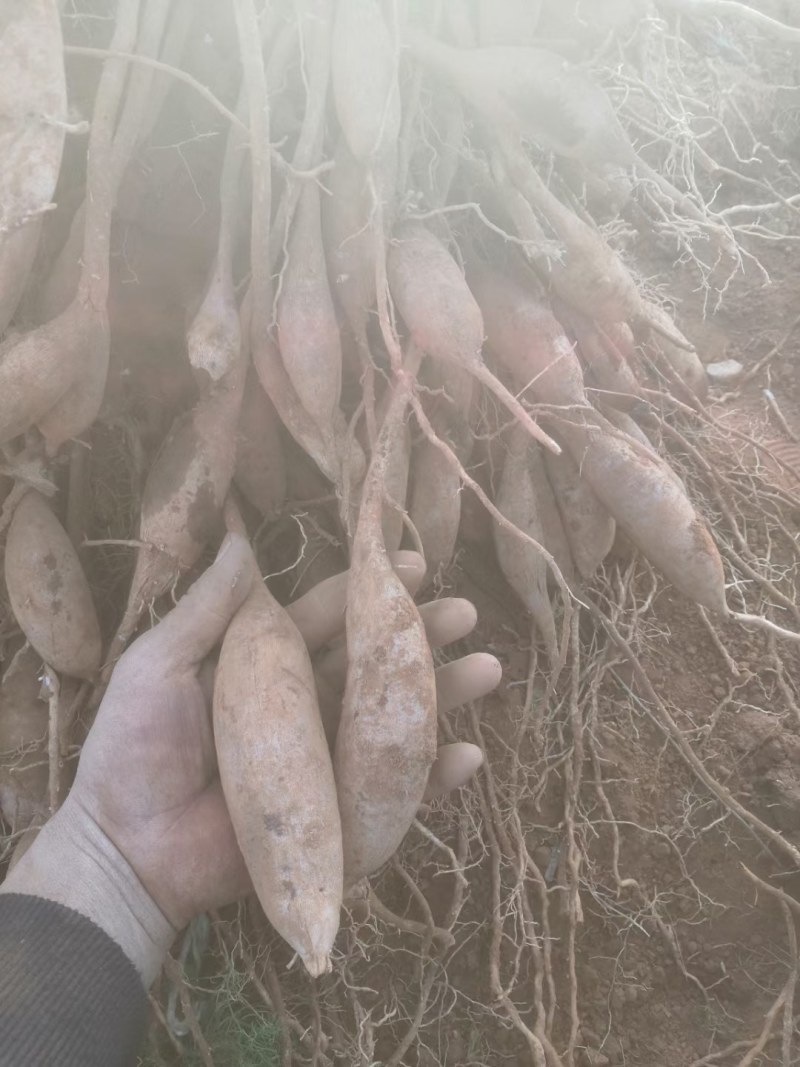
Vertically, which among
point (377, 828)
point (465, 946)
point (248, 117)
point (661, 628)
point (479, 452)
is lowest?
point (465, 946)

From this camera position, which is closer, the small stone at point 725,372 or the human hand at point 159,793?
the human hand at point 159,793

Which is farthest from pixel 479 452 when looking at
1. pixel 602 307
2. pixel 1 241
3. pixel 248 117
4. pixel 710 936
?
pixel 710 936

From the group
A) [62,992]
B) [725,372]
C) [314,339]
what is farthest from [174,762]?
[725,372]

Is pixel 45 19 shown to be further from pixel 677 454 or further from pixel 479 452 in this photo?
pixel 677 454

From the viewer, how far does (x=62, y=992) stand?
1.03 m

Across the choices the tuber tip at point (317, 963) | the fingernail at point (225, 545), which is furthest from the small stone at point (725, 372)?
the tuber tip at point (317, 963)

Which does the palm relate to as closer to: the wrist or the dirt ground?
the wrist

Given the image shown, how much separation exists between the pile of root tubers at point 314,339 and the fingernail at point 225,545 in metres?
0.06

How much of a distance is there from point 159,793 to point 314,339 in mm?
727

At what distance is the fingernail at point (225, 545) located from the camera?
4.26ft

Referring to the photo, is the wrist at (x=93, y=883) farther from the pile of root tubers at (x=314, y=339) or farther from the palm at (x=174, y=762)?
the pile of root tubers at (x=314, y=339)

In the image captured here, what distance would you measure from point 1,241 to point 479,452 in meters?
0.91

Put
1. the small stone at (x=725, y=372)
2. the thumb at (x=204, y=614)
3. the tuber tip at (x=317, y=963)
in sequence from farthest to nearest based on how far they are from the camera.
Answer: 1. the small stone at (x=725, y=372)
2. the thumb at (x=204, y=614)
3. the tuber tip at (x=317, y=963)

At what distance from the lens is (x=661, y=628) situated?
1724mm
